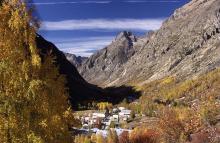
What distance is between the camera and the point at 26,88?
917 inches

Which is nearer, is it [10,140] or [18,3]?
[10,140]

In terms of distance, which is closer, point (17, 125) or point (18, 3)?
point (17, 125)

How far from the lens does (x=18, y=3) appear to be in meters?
24.4

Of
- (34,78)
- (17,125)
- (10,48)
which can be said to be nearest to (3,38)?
(10,48)

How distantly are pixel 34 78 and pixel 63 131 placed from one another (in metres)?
2.77

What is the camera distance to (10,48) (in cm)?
2361

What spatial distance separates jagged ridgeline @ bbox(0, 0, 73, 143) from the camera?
22859mm

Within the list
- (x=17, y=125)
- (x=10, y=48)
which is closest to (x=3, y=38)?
(x=10, y=48)

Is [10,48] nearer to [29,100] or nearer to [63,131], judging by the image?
[29,100]

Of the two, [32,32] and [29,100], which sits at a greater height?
[32,32]

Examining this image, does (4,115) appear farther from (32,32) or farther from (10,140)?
(32,32)

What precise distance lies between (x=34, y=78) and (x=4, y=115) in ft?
7.03

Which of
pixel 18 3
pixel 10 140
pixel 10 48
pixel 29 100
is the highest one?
pixel 18 3

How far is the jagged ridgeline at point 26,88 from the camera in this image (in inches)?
900
